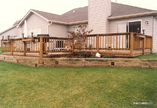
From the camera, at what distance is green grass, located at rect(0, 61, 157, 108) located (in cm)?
306

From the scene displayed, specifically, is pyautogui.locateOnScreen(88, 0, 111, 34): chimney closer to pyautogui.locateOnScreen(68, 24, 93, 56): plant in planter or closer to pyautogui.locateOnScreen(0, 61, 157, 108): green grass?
pyautogui.locateOnScreen(68, 24, 93, 56): plant in planter

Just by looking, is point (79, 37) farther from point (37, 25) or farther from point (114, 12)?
point (37, 25)

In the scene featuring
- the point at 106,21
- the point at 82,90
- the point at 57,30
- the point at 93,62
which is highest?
the point at 106,21

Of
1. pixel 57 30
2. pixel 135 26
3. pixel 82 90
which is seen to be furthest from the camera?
pixel 57 30

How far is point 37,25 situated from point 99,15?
6.42 meters

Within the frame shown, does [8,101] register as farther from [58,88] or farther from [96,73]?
[96,73]

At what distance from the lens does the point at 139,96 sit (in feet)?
10.9

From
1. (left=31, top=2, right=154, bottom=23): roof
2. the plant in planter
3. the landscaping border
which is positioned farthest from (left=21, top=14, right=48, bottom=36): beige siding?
the landscaping border

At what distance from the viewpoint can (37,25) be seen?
14062mm

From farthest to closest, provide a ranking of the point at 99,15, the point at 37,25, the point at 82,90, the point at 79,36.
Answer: the point at 37,25 < the point at 99,15 < the point at 79,36 < the point at 82,90

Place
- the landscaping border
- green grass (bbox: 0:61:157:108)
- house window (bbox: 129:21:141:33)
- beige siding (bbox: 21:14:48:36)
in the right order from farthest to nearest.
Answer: beige siding (bbox: 21:14:48:36) < house window (bbox: 129:21:141:33) < the landscaping border < green grass (bbox: 0:61:157:108)

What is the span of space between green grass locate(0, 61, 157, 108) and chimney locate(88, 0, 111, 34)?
709 centimetres

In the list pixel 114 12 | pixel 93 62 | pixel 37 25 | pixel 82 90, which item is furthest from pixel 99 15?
pixel 82 90

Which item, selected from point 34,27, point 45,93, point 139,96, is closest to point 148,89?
point 139,96
